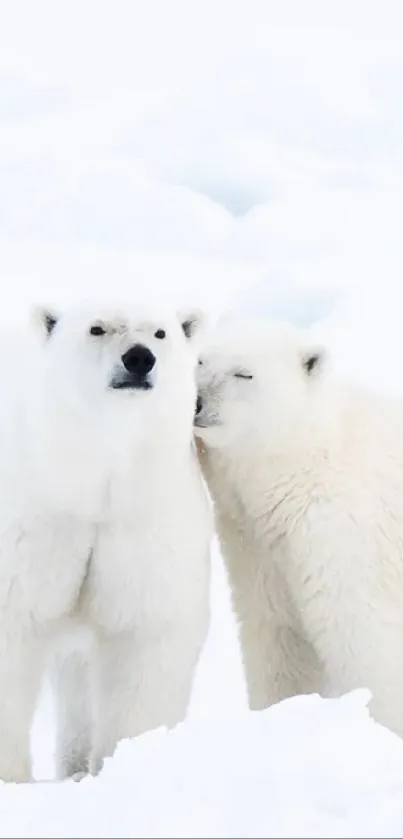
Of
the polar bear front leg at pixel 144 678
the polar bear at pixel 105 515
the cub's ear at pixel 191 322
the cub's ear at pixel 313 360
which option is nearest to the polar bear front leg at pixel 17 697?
the polar bear at pixel 105 515

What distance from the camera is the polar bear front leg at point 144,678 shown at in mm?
3090

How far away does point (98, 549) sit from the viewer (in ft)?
9.80

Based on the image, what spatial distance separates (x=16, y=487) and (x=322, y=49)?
22.2 metres

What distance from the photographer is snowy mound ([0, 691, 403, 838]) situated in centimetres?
144

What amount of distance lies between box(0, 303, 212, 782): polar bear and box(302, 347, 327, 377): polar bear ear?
1.62 ft

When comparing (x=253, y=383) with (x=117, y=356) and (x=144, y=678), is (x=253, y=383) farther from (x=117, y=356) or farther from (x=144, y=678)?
(x=144, y=678)

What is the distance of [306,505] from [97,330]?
0.93m

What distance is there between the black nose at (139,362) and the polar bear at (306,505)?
0.57 meters

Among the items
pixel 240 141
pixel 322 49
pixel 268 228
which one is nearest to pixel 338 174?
pixel 240 141

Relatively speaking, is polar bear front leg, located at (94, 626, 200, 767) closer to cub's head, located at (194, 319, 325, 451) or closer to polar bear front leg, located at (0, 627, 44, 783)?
polar bear front leg, located at (0, 627, 44, 783)

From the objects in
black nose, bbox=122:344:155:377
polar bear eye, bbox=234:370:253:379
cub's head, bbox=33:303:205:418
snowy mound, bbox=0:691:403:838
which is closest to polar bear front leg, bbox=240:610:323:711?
polar bear eye, bbox=234:370:253:379

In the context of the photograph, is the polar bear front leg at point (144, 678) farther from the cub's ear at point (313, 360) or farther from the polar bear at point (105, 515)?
the cub's ear at point (313, 360)

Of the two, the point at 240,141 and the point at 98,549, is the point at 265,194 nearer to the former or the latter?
the point at 240,141

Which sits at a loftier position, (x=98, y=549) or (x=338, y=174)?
(x=338, y=174)
